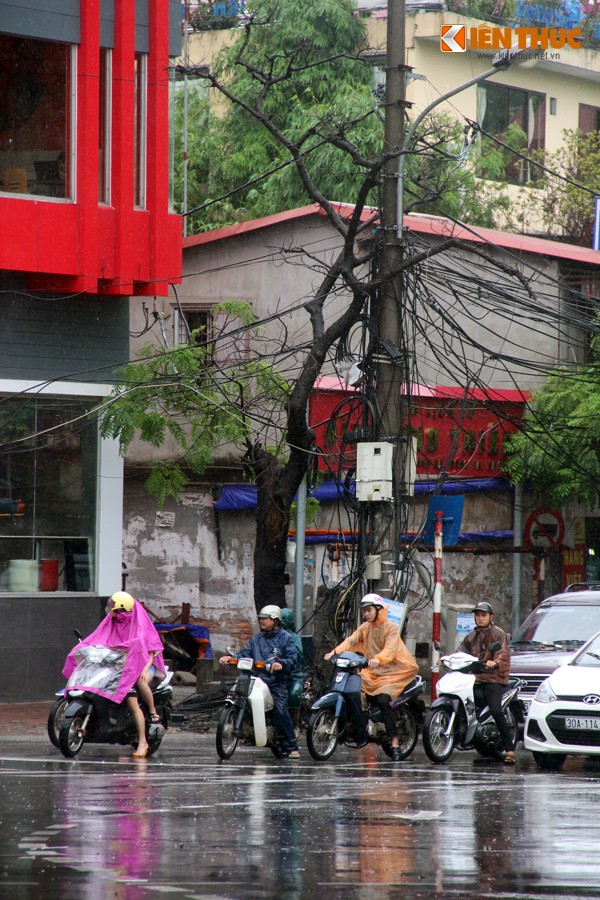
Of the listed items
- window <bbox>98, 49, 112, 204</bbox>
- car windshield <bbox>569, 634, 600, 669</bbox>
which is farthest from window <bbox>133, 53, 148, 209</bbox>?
car windshield <bbox>569, 634, 600, 669</bbox>

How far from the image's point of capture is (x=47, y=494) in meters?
19.1

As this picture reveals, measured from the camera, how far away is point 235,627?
24000 millimetres

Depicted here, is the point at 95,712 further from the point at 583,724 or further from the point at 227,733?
the point at 583,724

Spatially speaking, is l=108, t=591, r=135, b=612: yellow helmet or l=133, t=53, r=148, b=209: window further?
l=133, t=53, r=148, b=209: window

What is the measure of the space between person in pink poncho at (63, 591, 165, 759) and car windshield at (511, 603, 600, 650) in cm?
506

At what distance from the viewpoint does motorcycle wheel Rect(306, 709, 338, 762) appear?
45.3 ft

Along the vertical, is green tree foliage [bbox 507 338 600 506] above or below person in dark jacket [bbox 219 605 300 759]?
above

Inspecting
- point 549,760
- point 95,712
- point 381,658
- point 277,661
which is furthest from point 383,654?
point 95,712

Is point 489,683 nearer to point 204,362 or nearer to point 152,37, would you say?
point 204,362

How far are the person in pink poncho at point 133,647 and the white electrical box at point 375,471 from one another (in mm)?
2890

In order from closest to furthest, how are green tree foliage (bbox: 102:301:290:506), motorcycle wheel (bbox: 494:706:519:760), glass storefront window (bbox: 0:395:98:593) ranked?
motorcycle wheel (bbox: 494:706:519:760) < green tree foliage (bbox: 102:301:290:506) < glass storefront window (bbox: 0:395:98:593)

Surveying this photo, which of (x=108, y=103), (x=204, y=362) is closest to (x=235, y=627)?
(x=204, y=362)

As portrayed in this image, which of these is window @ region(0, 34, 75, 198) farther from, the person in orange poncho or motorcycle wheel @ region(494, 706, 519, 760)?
motorcycle wheel @ region(494, 706, 519, 760)

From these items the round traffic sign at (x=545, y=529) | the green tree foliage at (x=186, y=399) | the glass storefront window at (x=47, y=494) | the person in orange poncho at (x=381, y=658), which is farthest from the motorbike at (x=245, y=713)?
the round traffic sign at (x=545, y=529)
